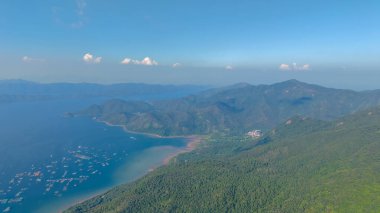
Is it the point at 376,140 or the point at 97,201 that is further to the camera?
the point at 376,140

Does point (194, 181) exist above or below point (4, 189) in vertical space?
above

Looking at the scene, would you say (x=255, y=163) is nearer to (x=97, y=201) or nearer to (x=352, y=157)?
(x=352, y=157)

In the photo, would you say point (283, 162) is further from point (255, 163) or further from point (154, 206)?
point (154, 206)

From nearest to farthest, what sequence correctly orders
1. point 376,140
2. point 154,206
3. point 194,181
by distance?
point 154,206 < point 194,181 < point 376,140

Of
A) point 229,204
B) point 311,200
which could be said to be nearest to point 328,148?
point 311,200

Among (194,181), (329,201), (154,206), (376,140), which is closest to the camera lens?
(329,201)

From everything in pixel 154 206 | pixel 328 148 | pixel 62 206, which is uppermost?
pixel 328 148

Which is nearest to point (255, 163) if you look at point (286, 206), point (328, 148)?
point (328, 148)

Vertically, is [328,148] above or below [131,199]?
above

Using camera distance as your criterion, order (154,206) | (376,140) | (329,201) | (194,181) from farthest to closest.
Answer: (376,140) → (194,181) → (154,206) → (329,201)
